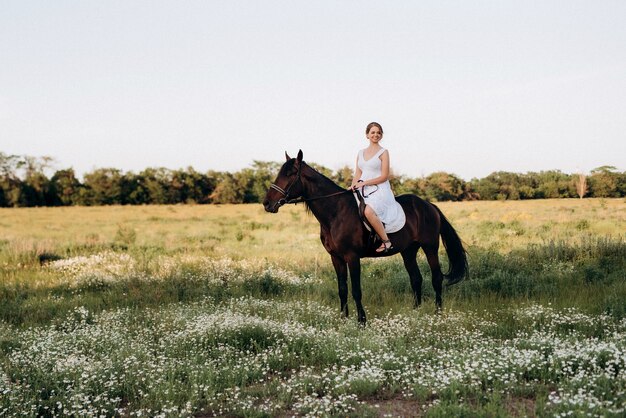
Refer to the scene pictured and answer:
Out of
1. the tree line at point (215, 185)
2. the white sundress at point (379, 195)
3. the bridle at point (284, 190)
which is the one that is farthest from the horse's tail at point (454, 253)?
the tree line at point (215, 185)

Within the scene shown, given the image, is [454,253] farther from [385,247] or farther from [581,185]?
[581,185]

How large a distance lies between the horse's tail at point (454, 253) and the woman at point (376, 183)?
185 centimetres

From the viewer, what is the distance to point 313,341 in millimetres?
6457

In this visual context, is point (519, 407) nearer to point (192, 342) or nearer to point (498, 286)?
point (192, 342)

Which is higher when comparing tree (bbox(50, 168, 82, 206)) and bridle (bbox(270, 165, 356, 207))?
tree (bbox(50, 168, 82, 206))

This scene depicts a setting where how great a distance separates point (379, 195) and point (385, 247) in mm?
892

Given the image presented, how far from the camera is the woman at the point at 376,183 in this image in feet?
25.8

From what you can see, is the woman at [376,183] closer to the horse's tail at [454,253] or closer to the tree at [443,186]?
the horse's tail at [454,253]

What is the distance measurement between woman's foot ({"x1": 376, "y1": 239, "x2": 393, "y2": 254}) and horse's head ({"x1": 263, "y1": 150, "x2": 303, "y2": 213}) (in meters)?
1.64

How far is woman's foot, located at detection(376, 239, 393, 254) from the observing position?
26.3 ft

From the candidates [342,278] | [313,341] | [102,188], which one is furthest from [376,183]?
[102,188]

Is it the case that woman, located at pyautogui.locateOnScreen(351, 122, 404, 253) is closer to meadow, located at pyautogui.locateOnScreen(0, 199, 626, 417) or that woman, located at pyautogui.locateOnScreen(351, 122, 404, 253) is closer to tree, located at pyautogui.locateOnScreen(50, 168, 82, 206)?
meadow, located at pyautogui.locateOnScreen(0, 199, 626, 417)

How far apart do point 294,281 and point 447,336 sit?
475 centimetres

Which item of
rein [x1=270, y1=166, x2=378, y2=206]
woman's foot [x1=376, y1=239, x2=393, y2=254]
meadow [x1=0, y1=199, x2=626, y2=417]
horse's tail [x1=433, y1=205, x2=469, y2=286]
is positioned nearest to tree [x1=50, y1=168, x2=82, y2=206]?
meadow [x1=0, y1=199, x2=626, y2=417]
